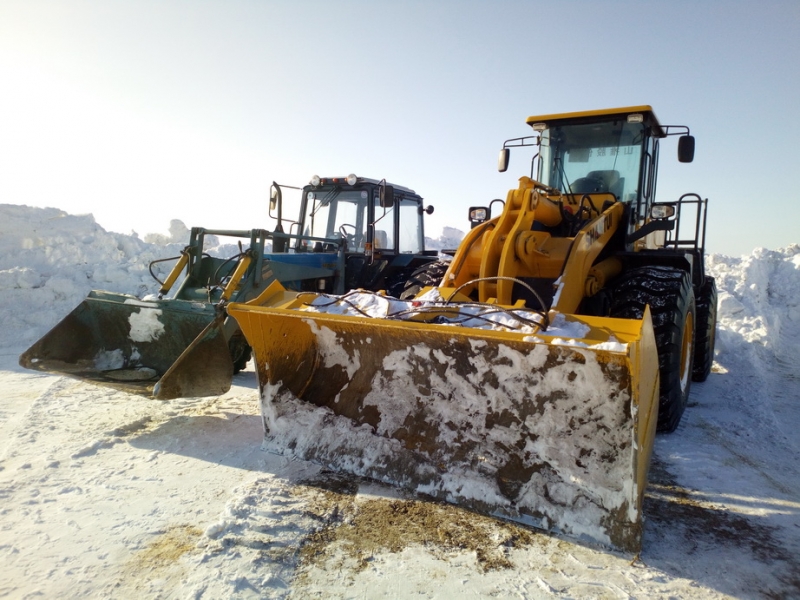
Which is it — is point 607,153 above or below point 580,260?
above

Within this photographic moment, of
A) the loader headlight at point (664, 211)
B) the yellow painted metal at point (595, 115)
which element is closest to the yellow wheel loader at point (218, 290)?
the yellow painted metal at point (595, 115)

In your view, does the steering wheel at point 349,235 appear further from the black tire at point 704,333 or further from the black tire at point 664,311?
the black tire at point 704,333

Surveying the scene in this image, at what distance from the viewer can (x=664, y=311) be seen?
432cm

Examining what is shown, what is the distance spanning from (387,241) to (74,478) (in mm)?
5246

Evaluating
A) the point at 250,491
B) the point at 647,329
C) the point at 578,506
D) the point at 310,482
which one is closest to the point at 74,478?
the point at 250,491

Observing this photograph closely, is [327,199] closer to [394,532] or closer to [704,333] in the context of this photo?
[704,333]

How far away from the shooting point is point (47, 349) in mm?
4777

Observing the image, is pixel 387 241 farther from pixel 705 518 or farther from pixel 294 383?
pixel 705 518

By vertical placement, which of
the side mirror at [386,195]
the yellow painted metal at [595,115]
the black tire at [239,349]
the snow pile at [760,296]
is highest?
the yellow painted metal at [595,115]

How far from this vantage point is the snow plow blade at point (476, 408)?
283 centimetres

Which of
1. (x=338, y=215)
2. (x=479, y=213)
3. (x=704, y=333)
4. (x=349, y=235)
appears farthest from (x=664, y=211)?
(x=338, y=215)

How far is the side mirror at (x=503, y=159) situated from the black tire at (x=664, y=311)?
2144 mm

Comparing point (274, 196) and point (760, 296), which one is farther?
point (760, 296)

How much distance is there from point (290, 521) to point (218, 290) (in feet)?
10.4
